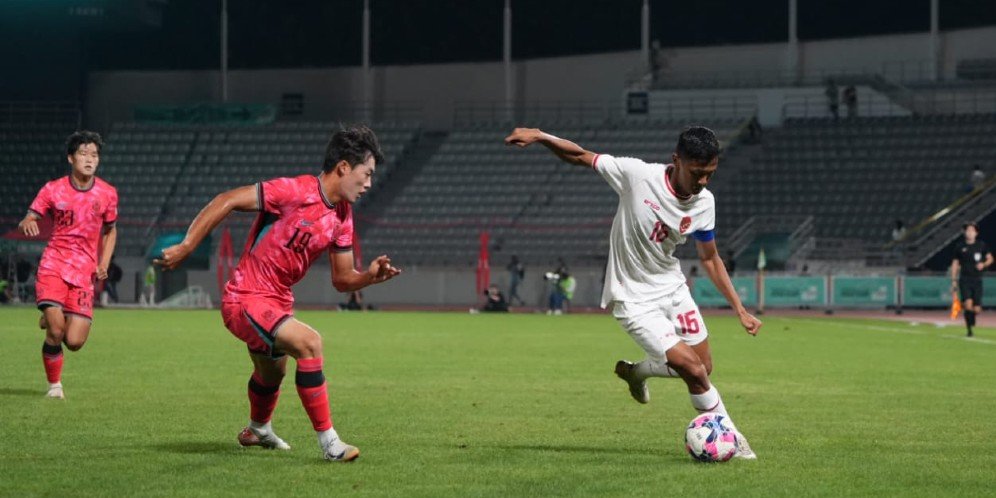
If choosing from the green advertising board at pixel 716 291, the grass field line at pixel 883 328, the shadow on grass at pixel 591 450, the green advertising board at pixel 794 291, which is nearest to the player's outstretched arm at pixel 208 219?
the shadow on grass at pixel 591 450

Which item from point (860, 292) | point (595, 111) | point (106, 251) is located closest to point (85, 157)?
point (106, 251)

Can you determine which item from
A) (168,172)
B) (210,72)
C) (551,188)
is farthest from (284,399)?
(210,72)

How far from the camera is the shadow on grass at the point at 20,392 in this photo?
14.8m

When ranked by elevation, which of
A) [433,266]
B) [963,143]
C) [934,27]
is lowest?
[433,266]

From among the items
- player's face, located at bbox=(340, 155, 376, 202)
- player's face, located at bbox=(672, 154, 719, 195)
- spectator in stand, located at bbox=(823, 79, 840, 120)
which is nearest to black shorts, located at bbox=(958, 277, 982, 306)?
player's face, located at bbox=(672, 154, 719, 195)

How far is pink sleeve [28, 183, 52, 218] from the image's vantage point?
14.5 metres

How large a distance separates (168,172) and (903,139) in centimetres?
2785

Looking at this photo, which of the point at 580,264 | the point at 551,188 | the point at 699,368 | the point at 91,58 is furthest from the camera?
the point at 91,58

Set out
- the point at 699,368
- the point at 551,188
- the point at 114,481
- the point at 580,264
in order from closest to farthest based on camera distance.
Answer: the point at 114,481
the point at 699,368
the point at 580,264
the point at 551,188

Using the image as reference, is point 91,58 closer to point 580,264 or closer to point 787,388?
point 580,264

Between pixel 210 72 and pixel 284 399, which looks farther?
pixel 210 72

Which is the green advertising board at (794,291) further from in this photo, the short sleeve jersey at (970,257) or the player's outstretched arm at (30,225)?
the player's outstretched arm at (30,225)

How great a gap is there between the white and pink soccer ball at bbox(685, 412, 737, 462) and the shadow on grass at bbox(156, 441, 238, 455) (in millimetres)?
3214

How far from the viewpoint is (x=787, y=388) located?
17.0 meters
